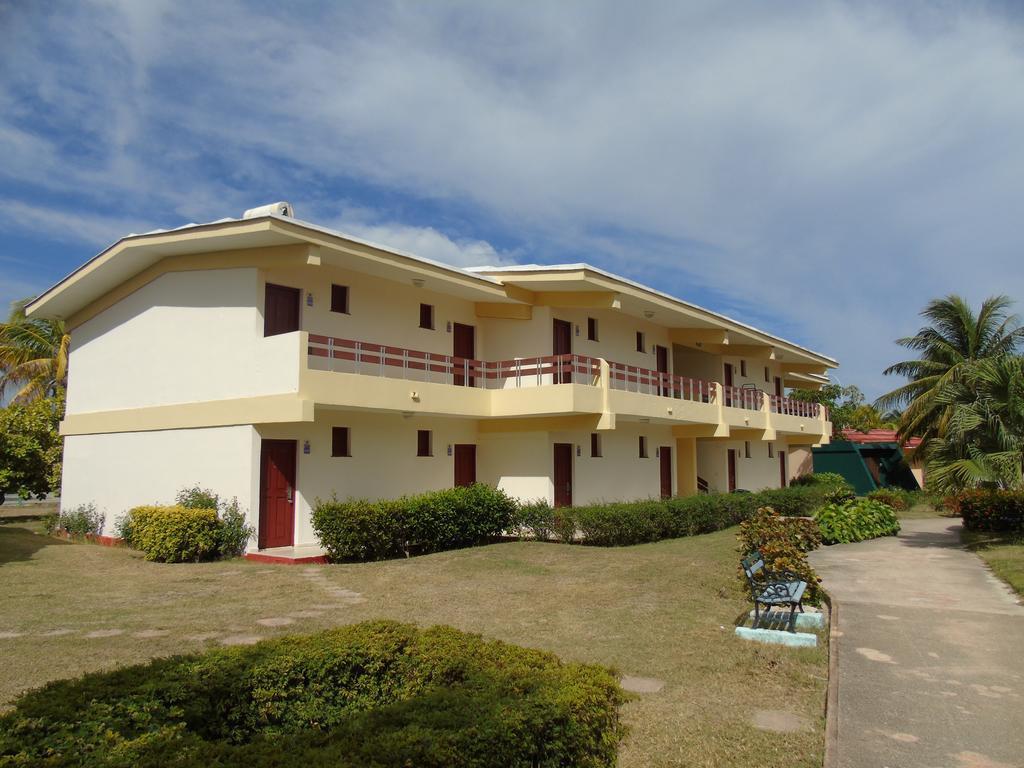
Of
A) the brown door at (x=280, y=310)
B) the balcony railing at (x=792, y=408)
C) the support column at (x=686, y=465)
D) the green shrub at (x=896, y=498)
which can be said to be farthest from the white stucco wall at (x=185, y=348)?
the green shrub at (x=896, y=498)

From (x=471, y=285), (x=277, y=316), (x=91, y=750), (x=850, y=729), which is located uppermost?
(x=471, y=285)

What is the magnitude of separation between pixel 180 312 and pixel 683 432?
1639 centimetres

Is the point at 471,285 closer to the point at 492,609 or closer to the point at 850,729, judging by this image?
the point at 492,609

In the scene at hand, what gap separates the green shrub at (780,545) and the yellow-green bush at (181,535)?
33.3 ft

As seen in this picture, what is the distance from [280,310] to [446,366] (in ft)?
14.0

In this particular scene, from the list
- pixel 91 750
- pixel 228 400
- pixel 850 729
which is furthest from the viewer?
pixel 228 400

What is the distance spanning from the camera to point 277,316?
17328 mm

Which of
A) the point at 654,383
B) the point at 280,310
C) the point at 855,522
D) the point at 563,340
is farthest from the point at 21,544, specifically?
the point at 855,522

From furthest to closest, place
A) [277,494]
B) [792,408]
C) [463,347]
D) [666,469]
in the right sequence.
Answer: [792,408] < [666,469] < [463,347] < [277,494]

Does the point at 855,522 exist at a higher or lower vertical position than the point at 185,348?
lower

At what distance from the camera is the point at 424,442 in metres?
20.2

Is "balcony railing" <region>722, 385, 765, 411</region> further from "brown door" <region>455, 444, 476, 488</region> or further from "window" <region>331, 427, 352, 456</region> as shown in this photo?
"window" <region>331, 427, 352, 456</region>

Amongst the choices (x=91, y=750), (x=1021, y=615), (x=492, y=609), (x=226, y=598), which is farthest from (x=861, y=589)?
(x=91, y=750)

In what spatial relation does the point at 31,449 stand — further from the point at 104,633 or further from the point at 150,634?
the point at 150,634
